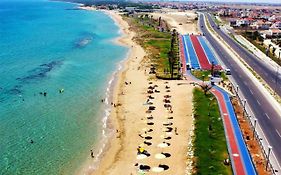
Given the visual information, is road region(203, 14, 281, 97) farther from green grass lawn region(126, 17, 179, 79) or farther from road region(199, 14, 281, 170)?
green grass lawn region(126, 17, 179, 79)

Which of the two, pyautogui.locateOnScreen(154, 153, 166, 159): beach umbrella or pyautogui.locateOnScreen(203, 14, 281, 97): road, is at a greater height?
pyautogui.locateOnScreen(203, 14, 281, 97): road

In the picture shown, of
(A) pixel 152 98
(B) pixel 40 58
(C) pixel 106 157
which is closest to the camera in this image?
(C) pixel 106 157

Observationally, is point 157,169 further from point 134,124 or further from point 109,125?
point 109,125

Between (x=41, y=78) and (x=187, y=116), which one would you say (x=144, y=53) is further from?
(x=187, y=116)

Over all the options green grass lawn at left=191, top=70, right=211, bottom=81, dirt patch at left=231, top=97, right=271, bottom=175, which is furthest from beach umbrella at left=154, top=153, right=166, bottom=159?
green grass lawn at left=191, top=70, right=211, bottom=81

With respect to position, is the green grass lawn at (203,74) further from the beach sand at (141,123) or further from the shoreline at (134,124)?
the shoreline at (134,124)

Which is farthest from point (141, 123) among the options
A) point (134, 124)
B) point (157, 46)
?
point (157, 46)

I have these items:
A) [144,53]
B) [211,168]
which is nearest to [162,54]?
[144,53]

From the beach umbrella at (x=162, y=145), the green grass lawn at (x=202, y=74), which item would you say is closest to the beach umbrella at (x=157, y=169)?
the beach umbrella at (x=162, y=145)
